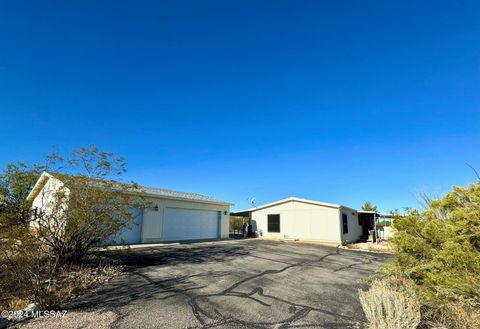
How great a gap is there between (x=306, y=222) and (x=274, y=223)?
3.17 m

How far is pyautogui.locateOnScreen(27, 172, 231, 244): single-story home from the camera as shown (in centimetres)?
1470

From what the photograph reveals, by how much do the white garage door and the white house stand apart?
5.15 metres

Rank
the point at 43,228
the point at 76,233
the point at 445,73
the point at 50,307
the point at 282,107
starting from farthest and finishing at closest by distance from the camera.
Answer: the point at 282,107
the point at 445,73
the point at 76,233
the point at 43,228
the point at 50,307

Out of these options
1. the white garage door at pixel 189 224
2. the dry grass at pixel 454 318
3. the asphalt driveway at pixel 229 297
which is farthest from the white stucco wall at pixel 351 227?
the dry grass at pixel 454 318

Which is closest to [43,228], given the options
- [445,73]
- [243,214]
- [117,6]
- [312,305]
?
[312,305]

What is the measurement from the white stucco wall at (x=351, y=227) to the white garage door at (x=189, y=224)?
1064 cm

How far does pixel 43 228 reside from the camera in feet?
22.4

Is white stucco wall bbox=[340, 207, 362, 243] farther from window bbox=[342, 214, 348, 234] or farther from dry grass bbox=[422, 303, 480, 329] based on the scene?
dry grass bbox=[422, 303, 480, 329]

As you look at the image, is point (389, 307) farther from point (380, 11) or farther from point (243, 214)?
point (243, 214)

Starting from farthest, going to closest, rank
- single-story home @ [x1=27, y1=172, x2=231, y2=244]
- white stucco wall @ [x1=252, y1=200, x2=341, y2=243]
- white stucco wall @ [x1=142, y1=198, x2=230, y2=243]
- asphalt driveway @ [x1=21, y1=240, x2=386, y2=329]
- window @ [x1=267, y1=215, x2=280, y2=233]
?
window @ [x1=267, y1=215, x2=280, y2=233]
white stucco wall @ [x1=252, y1=200, x2=341, y2=243]
white stucco wall @ [x1=142, y1=198, x2=230, y2=243]
single-story home @ [x1=27, y1=172, x2=231, y2=244]
asphalt driveway @ [x1=21, y1=240, x2=386, y2=329]

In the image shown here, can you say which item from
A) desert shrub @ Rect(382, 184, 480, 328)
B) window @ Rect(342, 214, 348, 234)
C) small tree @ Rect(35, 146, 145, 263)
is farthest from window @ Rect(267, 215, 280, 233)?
desert shrub @ Rect(382, 184, 480, 328)

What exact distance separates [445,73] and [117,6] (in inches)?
533

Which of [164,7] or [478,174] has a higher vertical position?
[164,7]

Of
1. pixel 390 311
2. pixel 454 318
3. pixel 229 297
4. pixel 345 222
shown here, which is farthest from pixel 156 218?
pixel 345 222
